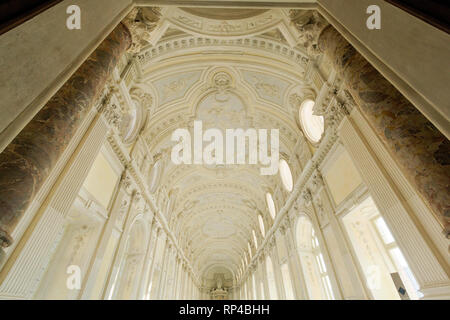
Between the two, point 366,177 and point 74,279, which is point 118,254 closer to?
point 74,279

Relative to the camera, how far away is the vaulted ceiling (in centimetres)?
679

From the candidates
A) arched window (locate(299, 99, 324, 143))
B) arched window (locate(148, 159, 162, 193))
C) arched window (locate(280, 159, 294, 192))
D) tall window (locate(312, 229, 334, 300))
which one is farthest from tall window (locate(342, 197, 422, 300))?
arched window (locate(148, 159, 162, 193))

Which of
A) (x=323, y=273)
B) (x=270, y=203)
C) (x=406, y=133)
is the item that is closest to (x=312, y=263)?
(x=323, y=273)

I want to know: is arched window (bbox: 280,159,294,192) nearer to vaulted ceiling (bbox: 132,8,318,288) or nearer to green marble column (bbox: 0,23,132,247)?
vaulted ceiling (bbox: 132,8,318,288)

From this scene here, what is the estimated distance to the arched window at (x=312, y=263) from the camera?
26.7 ft

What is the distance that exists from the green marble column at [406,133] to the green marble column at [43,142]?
419 centimetres

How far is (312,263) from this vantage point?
898cm

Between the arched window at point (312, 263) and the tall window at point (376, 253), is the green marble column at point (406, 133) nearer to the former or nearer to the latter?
the tall window at point (376, 253)

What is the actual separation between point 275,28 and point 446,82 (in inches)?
247

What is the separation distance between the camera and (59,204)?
3438 mm

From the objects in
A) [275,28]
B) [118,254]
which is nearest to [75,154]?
[118,254]

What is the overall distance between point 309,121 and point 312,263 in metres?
6.53

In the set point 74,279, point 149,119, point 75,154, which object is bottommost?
point 74,279

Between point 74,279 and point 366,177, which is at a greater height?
point 366,177
